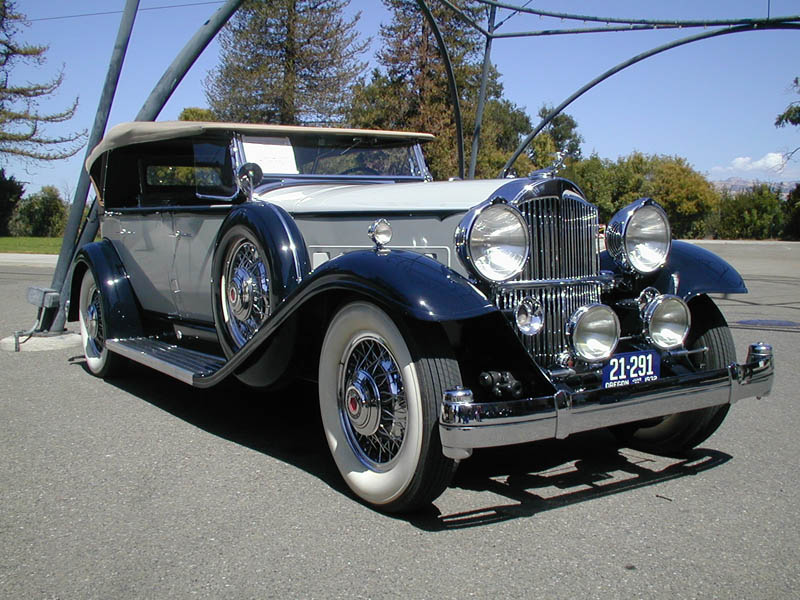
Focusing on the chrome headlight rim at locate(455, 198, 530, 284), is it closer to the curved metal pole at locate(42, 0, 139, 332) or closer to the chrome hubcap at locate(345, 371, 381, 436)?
the chrome hubcap at locate(345, 371, 381, 436)

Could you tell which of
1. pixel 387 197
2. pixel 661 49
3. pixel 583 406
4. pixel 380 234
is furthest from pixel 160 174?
pixel 661 49

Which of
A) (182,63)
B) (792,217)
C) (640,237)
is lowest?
(640,237)

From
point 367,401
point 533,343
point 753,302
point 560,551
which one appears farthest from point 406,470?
point 753,302

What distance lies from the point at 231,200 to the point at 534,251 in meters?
1.98

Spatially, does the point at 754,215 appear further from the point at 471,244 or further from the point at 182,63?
the point at 471,244

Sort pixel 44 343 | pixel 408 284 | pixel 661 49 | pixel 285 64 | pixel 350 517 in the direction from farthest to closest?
pixel 285 64, pixel 661 49, pixel 44 343, pixel 350 517, pixel 408 284

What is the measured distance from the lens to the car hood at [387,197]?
11.7 ft

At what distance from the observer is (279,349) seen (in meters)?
3.78

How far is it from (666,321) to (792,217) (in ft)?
117

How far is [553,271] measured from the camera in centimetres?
356

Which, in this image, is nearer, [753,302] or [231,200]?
[231,200]

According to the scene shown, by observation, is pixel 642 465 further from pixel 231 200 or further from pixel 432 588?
pixel 231 200

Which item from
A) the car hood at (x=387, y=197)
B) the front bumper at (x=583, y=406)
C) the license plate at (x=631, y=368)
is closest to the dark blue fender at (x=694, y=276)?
the front bumper at (x=583, y=406)

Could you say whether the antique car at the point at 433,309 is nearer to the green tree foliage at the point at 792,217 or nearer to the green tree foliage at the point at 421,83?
the green tree foliage at the point at 421,83
